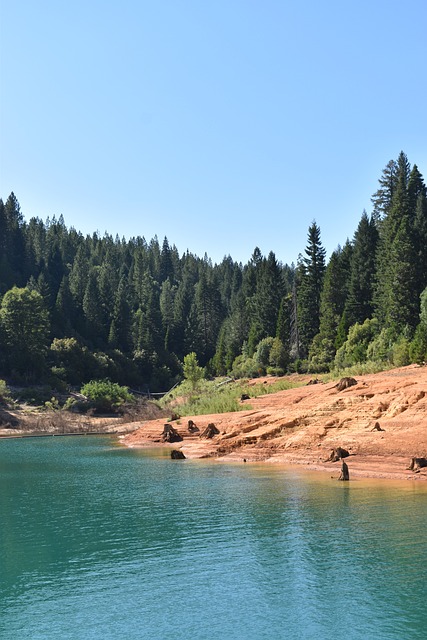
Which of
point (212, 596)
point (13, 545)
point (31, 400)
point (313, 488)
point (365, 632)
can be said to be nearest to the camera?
point (365, 632)

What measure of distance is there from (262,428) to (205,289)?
3831 inches

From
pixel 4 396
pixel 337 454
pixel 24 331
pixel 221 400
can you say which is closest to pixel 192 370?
pixel 221 400

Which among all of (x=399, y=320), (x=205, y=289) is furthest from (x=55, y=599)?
(x=205, y=289)

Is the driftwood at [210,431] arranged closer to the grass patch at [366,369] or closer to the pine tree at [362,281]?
the grass patch at [366,369]

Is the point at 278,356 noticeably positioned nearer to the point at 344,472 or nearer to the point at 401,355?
the point at 401,355

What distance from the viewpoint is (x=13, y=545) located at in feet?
77.0

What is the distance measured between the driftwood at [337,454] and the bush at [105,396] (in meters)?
53.9

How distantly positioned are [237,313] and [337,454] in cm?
8627

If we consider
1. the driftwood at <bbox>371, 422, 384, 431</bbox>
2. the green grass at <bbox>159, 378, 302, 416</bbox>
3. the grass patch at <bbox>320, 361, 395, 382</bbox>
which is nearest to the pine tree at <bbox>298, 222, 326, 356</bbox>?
the green grass at <bbox>159, 378, 302, 416</bbox>

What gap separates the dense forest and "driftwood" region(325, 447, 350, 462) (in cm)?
2095

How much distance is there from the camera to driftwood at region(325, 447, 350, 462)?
3844cm

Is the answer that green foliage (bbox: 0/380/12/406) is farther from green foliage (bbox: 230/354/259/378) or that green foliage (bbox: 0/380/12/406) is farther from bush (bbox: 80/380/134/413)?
green foliage (bbox: 230/354/259/378)

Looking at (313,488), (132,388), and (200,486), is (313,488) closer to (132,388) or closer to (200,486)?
(200,486)

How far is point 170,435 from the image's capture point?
185 feet
